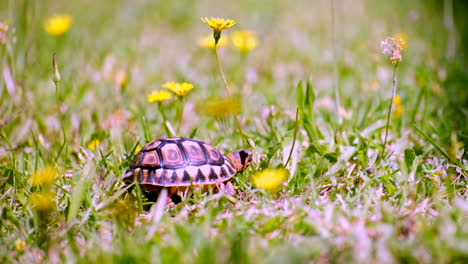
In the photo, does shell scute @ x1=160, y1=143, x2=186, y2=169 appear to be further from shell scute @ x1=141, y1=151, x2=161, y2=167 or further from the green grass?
the green grass

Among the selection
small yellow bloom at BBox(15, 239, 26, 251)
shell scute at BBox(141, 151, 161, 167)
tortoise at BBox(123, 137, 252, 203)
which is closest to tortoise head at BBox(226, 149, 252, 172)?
tortoise at BBox(123, 137, 252, 203)

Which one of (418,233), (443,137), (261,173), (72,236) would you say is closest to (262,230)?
(261,173)

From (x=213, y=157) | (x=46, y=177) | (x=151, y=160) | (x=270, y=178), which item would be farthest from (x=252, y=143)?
(x=46, y=177)

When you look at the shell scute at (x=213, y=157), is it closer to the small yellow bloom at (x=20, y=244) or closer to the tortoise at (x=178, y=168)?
the tortoise at (x=178, y=168)

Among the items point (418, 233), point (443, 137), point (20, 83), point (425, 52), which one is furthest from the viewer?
point (425, 52)

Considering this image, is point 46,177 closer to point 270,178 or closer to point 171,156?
point 171,156

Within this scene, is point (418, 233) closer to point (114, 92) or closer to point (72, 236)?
point (72, 236)
